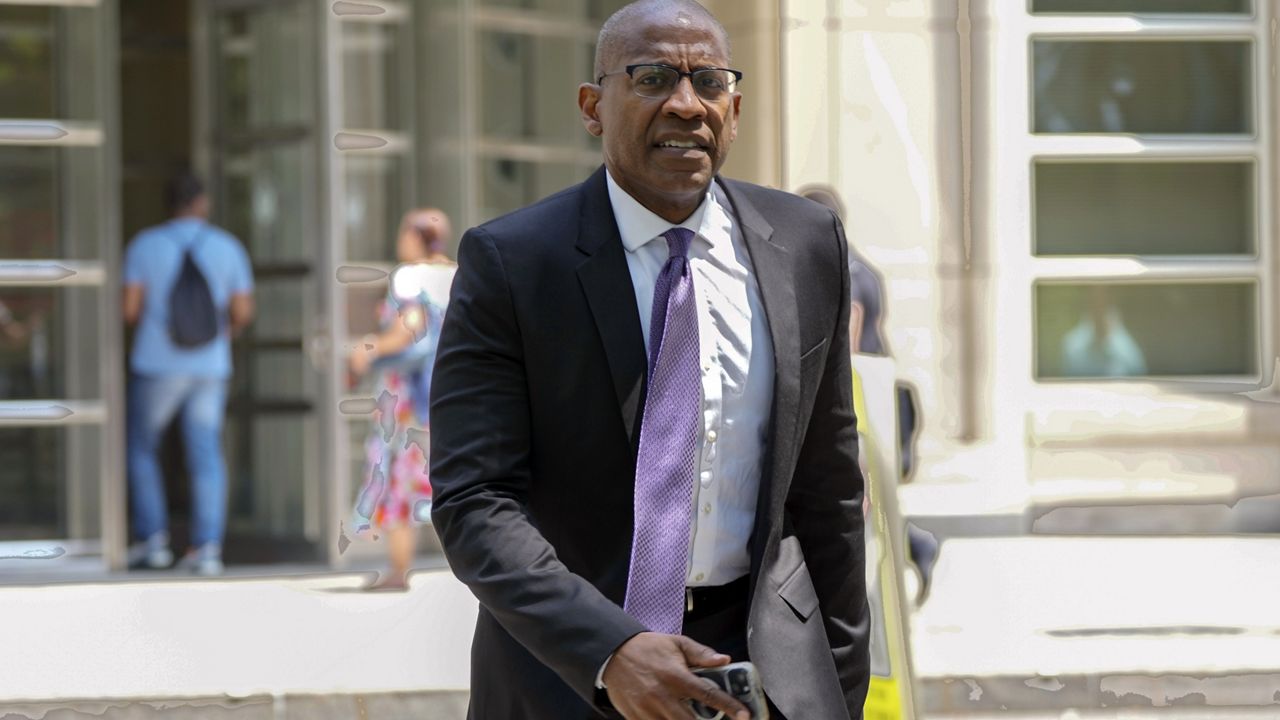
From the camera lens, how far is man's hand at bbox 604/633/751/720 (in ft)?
7.11

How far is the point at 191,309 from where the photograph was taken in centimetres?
841

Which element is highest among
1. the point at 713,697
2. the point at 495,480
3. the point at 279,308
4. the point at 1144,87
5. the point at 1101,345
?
the point at 1144,87

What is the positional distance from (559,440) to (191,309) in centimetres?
631

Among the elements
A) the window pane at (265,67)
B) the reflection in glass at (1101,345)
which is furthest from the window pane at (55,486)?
the reflection in glass at (1101,345)

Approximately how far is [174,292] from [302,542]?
1.42 meters

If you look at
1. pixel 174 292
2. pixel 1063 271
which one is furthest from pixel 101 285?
pixel 1063 271

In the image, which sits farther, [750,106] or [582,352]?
[750,106]

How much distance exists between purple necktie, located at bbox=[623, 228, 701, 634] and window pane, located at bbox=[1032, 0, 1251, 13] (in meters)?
7.12

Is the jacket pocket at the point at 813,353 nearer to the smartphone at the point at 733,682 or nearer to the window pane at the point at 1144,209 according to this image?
the smartphone at the point at 733,682

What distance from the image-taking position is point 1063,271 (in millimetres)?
9211

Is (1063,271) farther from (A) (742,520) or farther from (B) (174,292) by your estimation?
(A) (742,520)

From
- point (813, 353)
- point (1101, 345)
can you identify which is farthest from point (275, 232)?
point (813, 353)

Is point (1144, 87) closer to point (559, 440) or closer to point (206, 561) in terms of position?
point (206, 561)

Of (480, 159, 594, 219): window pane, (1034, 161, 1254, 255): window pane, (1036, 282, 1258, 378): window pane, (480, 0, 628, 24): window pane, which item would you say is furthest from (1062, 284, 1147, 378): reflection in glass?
(480, 0, 628, 24): window pane
